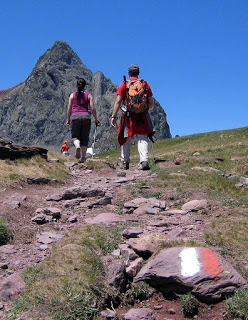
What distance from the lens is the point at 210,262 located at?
4641 mm

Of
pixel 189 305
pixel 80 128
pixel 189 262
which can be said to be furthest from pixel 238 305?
pixel 80 128

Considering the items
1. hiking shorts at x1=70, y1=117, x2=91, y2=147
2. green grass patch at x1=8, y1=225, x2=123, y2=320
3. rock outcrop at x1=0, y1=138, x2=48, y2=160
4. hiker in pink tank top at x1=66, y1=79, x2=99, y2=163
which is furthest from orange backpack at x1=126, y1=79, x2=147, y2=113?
green grass patch at x1=8, y1=225, x2=123, y2=320

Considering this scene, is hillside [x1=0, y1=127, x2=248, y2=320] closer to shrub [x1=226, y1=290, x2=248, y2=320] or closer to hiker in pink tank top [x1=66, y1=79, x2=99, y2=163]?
shrub [x1=226, y1=290, x2=248, y2=320]

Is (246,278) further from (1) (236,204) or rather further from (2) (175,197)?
(2) (175,197)

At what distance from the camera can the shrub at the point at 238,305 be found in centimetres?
402

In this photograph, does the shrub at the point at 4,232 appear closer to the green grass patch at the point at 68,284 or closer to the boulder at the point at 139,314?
the green grass patch at the point at 68,284

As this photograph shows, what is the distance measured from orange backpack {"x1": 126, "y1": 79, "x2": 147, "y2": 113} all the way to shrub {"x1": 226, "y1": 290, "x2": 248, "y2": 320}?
7.63m

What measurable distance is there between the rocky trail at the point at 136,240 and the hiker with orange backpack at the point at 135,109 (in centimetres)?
254

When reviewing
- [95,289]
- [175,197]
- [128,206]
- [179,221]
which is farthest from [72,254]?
[175,197]

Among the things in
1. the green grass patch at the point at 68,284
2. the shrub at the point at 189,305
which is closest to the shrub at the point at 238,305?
the shrub at the point at 189,305

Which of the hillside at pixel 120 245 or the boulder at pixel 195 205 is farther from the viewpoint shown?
the boulder at pixel 195 205

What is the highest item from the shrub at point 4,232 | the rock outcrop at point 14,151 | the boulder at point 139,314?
the rock outcrop at point 14,151

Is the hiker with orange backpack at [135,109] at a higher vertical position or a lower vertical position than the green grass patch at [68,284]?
higher

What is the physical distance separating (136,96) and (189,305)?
7.70m
